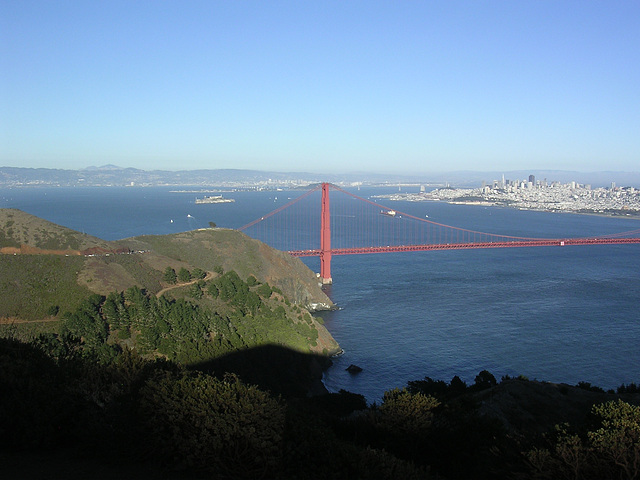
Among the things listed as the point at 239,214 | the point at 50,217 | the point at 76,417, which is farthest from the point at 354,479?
the point at 239,214

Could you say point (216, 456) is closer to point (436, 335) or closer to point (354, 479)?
point (354, 479)

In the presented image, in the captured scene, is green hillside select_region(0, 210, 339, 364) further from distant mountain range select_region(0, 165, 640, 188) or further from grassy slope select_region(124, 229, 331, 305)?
distant mountain range select_region(0, 165, 640, 188)

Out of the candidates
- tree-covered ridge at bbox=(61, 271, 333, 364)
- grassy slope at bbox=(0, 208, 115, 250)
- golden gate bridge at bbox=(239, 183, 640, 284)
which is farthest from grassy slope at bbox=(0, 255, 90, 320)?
golden gate bridge at bbox=(239, 183, 640, 284)

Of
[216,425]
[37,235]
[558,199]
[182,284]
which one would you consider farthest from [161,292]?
[558,199]

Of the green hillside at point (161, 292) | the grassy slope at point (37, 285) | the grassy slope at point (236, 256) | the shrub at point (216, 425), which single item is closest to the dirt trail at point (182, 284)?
the green hillside at point (161, 292)

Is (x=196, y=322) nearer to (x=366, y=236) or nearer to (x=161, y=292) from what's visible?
(x=161, y=292)
